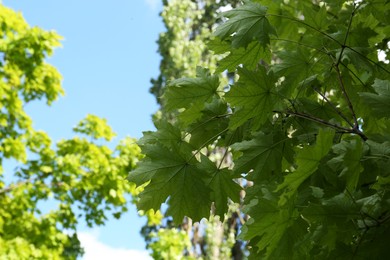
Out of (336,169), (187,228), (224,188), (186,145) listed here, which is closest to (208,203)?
(224,188)

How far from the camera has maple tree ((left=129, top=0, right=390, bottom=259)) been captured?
118 centimetres

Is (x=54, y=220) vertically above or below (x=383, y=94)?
above

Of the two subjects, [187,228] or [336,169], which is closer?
[336,169]

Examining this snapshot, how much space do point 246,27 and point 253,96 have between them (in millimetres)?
207

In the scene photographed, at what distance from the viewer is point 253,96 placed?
5.15ft

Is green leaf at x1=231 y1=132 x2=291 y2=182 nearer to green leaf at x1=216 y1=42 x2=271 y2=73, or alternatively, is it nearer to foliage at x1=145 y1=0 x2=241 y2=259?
green leaf at x1=216 y1=42 x2=271 y2=73

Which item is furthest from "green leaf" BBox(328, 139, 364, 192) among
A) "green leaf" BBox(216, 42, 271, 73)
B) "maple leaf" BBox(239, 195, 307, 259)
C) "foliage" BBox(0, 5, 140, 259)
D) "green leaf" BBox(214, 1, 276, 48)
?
"foliage" BBox(0, 5, 140, 259)

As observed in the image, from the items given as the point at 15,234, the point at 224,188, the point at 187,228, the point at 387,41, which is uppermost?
the point at 187,228

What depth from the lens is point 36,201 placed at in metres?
8.34

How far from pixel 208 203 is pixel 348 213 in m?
0.60

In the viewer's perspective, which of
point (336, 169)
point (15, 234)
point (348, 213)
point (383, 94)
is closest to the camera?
point (348, 213)

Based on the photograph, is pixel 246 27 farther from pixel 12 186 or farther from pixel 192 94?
pixel 12 186

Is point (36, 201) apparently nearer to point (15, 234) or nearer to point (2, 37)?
point (15, 234)

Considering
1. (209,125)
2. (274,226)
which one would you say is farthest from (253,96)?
(274,226)
